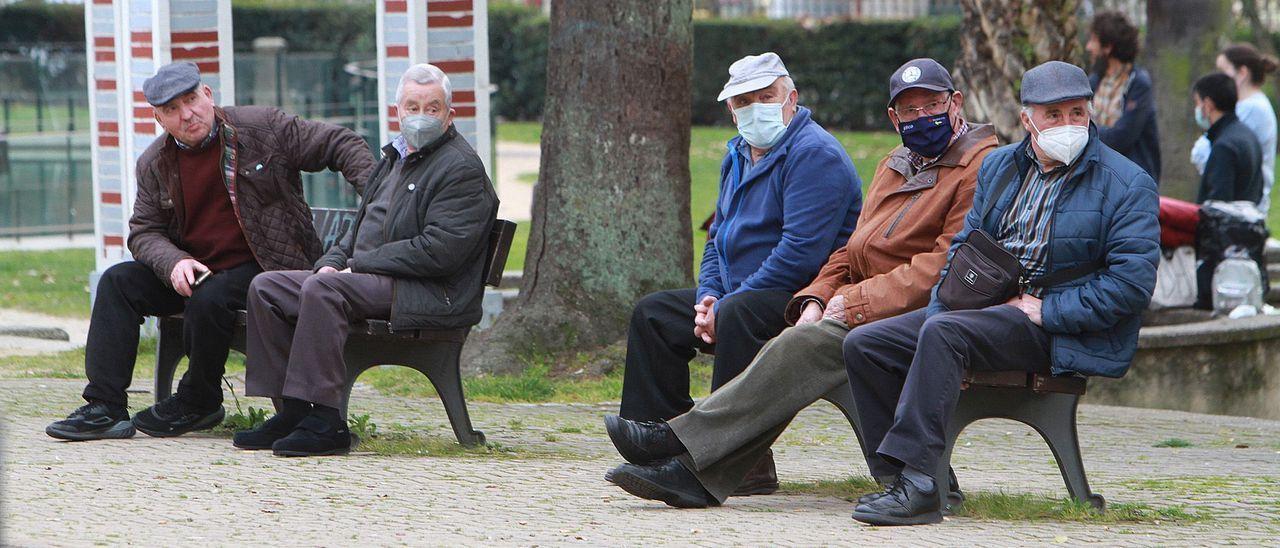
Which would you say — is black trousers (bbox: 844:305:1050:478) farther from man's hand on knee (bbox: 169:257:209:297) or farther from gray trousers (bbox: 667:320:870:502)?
man's hand on knee (bbox: 169:257:209:297)

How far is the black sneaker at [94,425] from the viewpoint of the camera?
21.5ft

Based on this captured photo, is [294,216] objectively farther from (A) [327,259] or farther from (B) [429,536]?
(B) [429,536]

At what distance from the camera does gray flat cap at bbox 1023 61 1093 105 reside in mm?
5277

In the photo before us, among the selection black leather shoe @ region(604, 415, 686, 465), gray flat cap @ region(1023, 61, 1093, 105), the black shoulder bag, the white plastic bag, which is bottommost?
black leather shoe @ region(604, 415, 686, 465)

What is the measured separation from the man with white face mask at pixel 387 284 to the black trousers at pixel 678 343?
80 cm

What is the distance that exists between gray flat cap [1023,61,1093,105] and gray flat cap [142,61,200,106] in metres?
3.17

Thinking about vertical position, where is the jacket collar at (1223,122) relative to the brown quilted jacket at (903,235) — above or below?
above

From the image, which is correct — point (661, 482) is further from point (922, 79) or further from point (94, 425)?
point (94, 425)

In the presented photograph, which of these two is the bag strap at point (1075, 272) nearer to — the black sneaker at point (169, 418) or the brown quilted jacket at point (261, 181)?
the brown quilted jacket at point (261, 181)

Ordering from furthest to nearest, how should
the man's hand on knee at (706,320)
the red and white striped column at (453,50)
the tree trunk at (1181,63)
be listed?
the tree trunk at (1181,63) < the red and white striped column at (453,50) < the man's hand on knee at (706,320)

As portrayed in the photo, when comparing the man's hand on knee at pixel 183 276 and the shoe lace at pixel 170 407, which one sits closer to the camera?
the man's hand on knee at pixel 183 276

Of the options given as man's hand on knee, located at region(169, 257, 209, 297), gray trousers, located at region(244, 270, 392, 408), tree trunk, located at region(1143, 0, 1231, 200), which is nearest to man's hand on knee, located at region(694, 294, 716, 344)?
gray trousers, located at region(244, 270, 392, 408)

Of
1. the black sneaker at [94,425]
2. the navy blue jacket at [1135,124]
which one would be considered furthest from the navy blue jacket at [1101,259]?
the navy blue jacket at [1135,124]

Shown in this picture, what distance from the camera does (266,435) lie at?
6.41 metres
